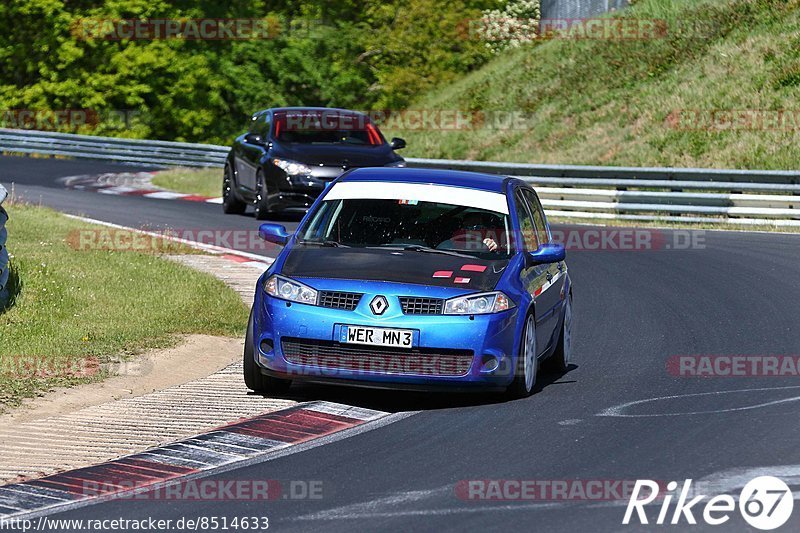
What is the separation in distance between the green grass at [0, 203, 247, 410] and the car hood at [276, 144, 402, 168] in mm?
4466

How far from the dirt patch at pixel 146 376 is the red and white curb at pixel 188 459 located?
1.36m

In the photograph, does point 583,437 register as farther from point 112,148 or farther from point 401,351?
point 112,148

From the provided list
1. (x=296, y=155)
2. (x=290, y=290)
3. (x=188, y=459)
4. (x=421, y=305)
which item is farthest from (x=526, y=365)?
(x=296, y=155)

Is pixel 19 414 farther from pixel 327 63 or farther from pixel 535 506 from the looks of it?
pixel 327 63

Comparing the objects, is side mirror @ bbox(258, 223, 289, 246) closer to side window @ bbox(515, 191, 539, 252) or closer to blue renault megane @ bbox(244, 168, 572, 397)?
blue renault megane @ bbox(244, 168, 572, 397)

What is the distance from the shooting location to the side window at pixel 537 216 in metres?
11.4

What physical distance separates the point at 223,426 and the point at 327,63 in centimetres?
5296

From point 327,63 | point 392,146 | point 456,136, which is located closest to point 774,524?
point 392,146

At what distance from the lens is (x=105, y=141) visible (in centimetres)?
3919

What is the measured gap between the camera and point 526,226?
10.9 metres

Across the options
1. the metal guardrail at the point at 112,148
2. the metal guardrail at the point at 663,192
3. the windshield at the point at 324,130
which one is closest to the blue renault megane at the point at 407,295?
the windshield at the point at 324,130

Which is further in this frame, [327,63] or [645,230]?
[327,63]

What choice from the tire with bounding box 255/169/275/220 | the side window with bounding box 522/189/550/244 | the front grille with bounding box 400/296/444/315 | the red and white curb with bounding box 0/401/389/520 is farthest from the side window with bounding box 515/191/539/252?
the tire with bounding box 255/169/275/220

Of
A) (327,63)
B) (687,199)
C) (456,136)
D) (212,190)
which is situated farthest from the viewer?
(327,63)
